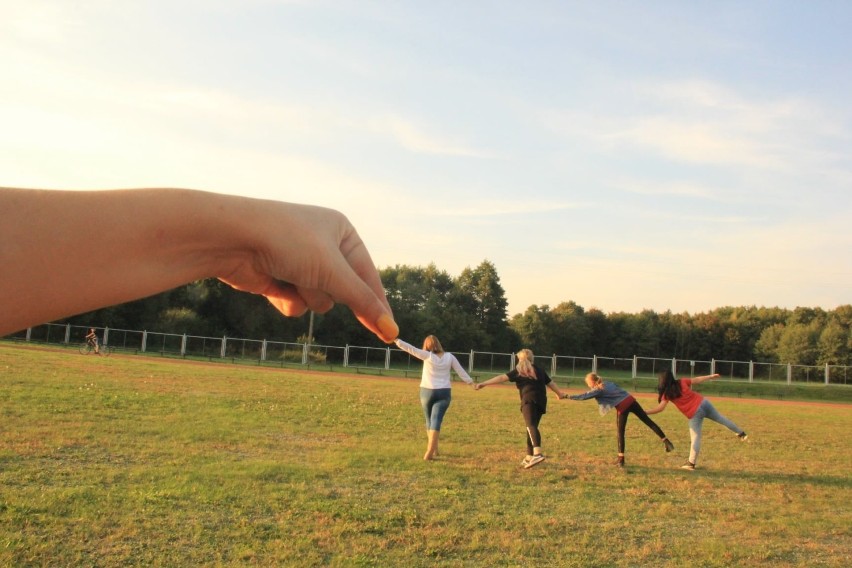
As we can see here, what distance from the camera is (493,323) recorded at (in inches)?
2734

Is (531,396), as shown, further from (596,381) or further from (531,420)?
(596,381)

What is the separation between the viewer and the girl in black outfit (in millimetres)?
10008

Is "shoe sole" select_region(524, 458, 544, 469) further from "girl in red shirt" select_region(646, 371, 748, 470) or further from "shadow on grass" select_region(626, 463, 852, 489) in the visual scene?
"girl in red shirt" select_region(646, 371, 748, 470)

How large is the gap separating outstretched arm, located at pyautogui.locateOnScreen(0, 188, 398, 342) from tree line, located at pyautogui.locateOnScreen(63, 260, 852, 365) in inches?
1730

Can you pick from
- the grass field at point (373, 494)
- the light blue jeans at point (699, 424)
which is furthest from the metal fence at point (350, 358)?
the light blue jeans at point (699, 424)

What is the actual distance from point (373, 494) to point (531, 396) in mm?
3539

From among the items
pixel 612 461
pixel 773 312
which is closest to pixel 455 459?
pixel 612 461

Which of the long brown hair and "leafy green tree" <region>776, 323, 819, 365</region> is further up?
"leafy green tree" <region>776, 323, 819, 365</region>

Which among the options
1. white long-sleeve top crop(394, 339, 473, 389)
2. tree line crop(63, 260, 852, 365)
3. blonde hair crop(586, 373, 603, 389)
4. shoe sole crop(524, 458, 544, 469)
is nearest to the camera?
shoe sole crop(524, 458, 544, 469)

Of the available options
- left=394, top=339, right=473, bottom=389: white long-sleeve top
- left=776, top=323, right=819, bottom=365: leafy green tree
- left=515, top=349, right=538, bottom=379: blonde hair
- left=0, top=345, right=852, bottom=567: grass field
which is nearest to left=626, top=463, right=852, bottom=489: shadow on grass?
left=0, top=345, right=852, bottom=567: grass field

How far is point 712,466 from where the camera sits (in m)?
10.9

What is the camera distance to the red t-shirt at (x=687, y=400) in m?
11.0

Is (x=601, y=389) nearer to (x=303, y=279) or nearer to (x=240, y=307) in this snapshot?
(x=303, y=279)

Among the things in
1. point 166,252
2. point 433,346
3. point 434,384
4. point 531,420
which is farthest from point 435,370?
point 166,252
